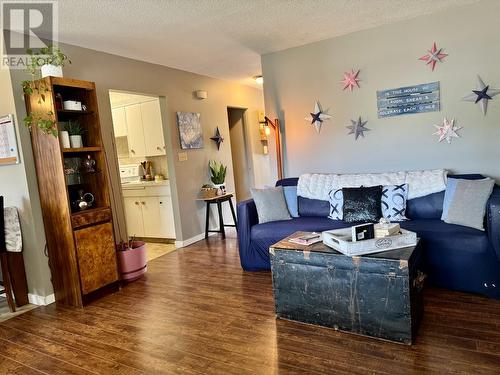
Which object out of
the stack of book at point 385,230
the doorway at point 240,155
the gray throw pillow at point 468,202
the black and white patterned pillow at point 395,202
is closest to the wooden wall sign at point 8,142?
the stack of book at point 385,230

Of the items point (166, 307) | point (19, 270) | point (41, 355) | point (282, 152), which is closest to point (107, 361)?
point (41, 355)

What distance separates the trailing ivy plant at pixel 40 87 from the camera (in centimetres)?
269

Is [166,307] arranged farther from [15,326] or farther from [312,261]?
[312,261]

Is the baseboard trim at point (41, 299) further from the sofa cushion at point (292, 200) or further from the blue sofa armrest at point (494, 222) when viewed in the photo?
the blue sofa armrest at point (494, 222)

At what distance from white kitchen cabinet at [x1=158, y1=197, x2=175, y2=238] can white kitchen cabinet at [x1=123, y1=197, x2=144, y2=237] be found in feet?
1.37

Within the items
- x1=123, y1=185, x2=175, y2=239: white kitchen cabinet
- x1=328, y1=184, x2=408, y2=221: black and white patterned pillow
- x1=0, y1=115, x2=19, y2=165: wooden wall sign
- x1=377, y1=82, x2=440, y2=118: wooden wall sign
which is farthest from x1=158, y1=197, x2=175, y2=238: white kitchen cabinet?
x1=377, y1=82, x2=440, y2=118: wooden wall sign

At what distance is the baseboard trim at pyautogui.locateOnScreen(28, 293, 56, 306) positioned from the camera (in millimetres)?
2973

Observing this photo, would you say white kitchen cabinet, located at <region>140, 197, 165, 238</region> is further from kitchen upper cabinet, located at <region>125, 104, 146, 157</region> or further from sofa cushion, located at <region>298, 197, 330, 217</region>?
sofa cushion, located at <region>298, 197, 330, 217</region>

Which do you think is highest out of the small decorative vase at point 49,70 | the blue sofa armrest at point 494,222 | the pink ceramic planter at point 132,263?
the small decorative vase at point 49,70

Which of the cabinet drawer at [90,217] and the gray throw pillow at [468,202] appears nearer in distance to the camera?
the gray throw pillow at [468,202]

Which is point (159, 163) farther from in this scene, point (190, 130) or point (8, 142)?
point (8, 142)

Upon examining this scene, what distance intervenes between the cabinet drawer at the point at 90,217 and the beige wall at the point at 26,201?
42 centimetres

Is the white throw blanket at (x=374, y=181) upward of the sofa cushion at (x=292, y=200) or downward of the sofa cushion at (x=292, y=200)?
upward

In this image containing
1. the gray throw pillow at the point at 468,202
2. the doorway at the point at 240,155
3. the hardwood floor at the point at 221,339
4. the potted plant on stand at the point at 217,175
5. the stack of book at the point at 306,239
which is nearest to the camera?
the hardwood floor at the point at 221,339
